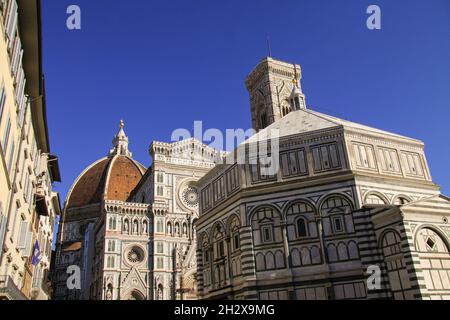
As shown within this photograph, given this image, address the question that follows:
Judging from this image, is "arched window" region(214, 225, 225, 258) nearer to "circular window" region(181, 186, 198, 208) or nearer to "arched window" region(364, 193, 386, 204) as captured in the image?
"arched window" region(364, 193, 386, 204)

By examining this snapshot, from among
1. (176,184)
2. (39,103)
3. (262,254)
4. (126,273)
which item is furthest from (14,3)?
(176,184)

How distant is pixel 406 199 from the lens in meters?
24.6

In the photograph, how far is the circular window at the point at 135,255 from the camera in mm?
49375

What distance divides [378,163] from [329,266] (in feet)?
24.6

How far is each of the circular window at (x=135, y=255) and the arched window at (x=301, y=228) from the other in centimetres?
3126

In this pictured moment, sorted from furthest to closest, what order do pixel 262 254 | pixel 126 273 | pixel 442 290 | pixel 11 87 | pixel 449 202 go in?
pixel 126 273, pixel 262 254, pixel 449 202, pixel 442 290, pixel 11 87

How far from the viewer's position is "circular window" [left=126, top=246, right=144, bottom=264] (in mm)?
49375

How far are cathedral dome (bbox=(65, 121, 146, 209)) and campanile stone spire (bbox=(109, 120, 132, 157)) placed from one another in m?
0.23

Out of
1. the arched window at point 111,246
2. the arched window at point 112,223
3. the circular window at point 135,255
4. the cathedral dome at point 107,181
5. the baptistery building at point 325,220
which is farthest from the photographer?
the cathedral dome at point 107,181

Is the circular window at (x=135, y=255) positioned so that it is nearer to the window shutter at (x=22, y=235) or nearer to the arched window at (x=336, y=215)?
the window shutter at (x=22, y=235)

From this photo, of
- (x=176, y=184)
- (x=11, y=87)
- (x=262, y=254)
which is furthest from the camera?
(x=176, y=184)

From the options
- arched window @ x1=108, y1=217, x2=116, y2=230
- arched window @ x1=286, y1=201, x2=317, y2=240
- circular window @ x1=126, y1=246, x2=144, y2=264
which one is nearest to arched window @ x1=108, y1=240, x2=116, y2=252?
arched window @ x1=108, y1=217, x2=116, y2=230

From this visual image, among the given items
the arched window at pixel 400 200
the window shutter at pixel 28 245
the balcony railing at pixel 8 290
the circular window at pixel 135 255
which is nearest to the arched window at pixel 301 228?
the arched window at pixel 400 200
